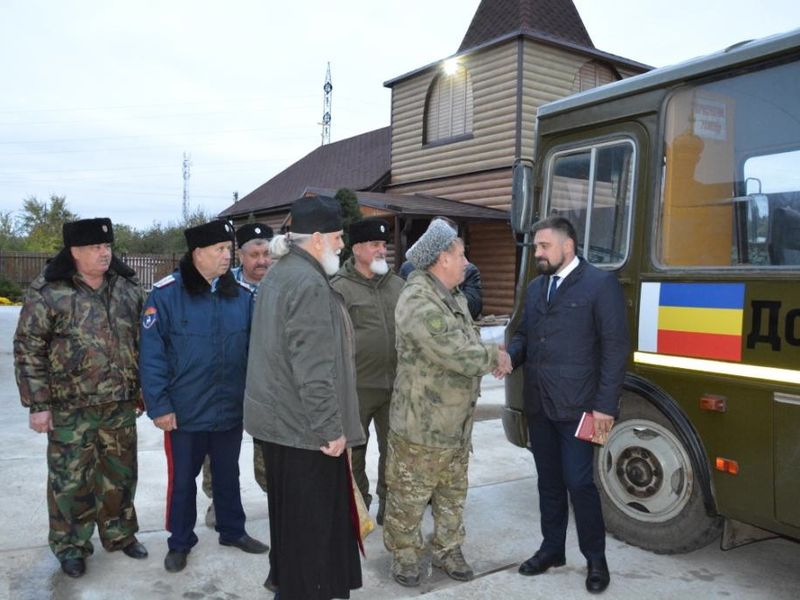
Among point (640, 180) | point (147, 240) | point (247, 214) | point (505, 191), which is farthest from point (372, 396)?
point (147, 240)

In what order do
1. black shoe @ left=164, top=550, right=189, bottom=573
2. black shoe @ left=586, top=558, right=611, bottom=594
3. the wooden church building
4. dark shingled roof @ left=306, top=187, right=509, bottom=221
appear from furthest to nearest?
the wooden church building
dark shingled roof @ left=306, top=187, right=509, bottom=221
black shoe @ left=164, top=550, right=189, bottom=573
black shoe @ left=586, top=558, right=611, bottom=594

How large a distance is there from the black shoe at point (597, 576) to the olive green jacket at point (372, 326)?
1502mm

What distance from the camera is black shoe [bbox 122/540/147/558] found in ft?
13.0

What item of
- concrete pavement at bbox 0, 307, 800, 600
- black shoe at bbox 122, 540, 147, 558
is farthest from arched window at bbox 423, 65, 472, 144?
black shoe at bbox 122, 540, 147, 558

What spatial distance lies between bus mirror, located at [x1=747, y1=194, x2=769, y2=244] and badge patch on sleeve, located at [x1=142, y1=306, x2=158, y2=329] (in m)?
3.05

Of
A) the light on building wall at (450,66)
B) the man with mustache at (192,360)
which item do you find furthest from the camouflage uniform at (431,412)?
the light on building wall at (450,66)

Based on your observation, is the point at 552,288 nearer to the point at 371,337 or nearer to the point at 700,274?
the point at 700,274

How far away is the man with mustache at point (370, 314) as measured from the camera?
428 centimetres

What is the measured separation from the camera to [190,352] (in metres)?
3.75

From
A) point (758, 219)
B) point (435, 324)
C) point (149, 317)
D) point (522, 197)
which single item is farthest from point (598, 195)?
point (149, 317)

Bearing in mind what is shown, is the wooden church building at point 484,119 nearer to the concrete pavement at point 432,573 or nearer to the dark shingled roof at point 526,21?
the dark shingled roof at point 526,21

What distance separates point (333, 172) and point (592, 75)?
28.3ft

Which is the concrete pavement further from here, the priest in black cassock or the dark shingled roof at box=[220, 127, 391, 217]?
the dark shingled roof at box=[220, 127, 391, 217]

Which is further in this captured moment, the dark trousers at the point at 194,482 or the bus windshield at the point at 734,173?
the dark trousers at the point at 194,482
